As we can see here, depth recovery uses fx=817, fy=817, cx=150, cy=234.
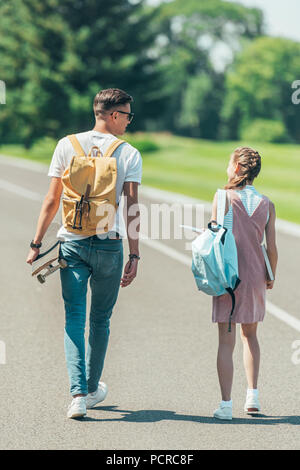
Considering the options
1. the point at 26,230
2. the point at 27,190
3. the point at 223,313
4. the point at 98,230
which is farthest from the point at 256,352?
the point at 27,190


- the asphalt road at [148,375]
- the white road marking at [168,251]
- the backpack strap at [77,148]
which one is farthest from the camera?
the white road marking at [168,251]

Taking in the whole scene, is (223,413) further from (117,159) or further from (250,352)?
(117,159)

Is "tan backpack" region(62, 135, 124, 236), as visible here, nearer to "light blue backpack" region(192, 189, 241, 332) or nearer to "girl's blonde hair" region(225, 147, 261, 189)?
"light blue backpack" region(192, 189, 241, 332)

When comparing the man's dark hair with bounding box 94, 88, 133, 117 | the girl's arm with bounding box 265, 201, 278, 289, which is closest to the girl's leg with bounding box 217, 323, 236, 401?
the girl's arm with bounding box 265, 201, 278, 289

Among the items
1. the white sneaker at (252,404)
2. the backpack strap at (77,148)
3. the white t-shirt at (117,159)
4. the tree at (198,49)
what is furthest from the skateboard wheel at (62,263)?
the tree at (198,49)

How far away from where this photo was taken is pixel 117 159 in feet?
16.7

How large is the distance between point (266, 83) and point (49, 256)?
280 ft

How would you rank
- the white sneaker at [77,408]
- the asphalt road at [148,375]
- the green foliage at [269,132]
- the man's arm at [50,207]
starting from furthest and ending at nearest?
1. the green foliage at [269,132]
2. the man's arm at [50,207]
3. the white sneaker at [77,408]
4. the asphalt road at [148,375]

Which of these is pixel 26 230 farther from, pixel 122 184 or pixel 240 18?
pixel 240 18

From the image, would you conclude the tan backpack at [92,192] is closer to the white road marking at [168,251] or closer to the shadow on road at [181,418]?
the shadow on road at [181,418]

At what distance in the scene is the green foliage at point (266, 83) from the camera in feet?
283

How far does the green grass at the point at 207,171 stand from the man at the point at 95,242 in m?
13.0

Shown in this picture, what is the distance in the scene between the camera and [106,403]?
5410 mm

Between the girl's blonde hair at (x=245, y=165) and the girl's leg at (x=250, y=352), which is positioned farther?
the girl's leg at (x=250, y=352)
